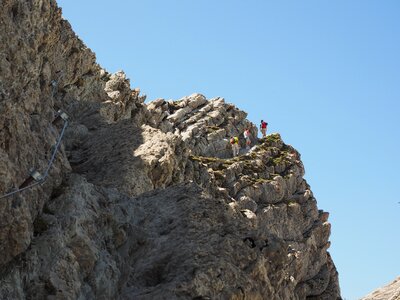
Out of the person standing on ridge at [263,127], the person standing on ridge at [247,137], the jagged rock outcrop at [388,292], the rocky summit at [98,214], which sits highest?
the person standing on ridge at [263,127]

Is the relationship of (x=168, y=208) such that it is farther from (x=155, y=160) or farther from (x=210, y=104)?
(x=210, y=104)

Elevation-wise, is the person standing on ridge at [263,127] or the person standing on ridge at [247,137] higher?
the person standing on ridge at [263,127]

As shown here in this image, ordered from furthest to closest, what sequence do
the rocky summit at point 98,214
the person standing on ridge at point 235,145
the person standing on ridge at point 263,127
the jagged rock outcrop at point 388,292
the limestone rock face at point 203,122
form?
the person standing on ridge at point 263,127 < the limestone rock face at point 203,122 < the person standing on ridge at point 235,145 < the jagged rock outcrop at point 388,292 < the rocky summit at point 98,214

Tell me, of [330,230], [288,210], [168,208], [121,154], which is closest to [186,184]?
[168,208]

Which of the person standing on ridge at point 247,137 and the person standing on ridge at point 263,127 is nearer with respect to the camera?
the person standing on ridge at point 247,137

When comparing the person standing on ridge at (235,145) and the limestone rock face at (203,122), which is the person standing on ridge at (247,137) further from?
the limestone rock face at (203,122)

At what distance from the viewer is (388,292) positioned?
2812 centimetres

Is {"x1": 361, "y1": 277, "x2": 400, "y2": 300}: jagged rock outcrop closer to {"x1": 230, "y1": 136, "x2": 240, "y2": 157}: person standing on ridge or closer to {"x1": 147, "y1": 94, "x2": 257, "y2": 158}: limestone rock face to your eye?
{"x1": 147, "y1": 94, "x2": 257, "y2": 158}: limestone rock face

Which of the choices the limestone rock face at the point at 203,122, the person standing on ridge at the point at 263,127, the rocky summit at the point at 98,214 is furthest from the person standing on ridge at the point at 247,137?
the rocky summit at the point at 98,214

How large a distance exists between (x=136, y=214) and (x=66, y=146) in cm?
1288

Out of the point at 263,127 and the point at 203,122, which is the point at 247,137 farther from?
the point at 203,122

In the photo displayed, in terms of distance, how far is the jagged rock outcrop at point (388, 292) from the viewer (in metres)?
26.0

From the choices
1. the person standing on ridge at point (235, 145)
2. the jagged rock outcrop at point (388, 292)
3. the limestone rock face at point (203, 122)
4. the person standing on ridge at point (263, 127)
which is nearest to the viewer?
the jagged rock outcrop at point (388, 292)

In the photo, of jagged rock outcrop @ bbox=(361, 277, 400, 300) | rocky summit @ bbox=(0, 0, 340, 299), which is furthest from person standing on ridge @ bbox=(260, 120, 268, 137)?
jagged rock outcrop @ bbox=(361, 277, 400, 300)
